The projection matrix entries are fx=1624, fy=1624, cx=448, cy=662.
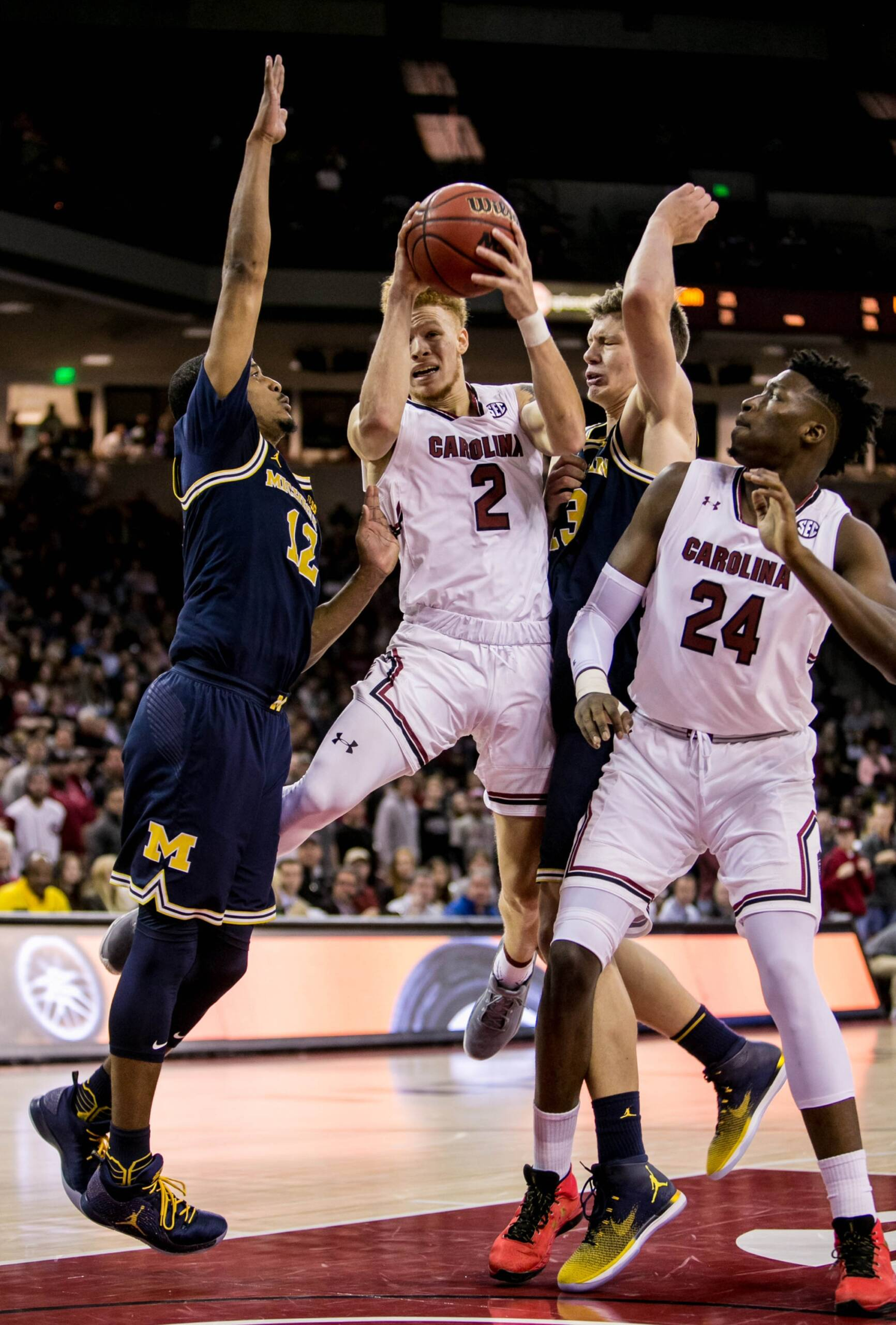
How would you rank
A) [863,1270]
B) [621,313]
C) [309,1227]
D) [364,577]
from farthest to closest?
[621,313]
[364,577]
[309,1227]
[863,1270]

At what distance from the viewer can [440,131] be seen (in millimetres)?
24375

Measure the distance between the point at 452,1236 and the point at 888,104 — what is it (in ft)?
Answer: 80.5

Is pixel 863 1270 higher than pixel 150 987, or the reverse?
pixel 150 987

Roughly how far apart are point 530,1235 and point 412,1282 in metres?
0.36

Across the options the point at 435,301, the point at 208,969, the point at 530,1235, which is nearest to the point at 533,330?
the point at 435,301

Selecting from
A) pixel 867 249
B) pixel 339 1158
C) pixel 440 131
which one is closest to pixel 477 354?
pixel 440 131

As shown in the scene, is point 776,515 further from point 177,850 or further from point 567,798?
point 177,850

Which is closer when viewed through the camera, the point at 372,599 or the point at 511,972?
the point at 511,972

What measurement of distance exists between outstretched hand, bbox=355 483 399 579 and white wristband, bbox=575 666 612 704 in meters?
0.81

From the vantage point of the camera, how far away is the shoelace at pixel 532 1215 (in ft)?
14.1

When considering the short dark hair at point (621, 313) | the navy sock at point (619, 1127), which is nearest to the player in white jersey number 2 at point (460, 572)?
the short dark hair at point (621, 313)

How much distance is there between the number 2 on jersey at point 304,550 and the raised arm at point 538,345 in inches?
31.5

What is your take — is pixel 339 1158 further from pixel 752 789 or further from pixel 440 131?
pixel 440 131

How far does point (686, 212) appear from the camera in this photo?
4.93 meters
